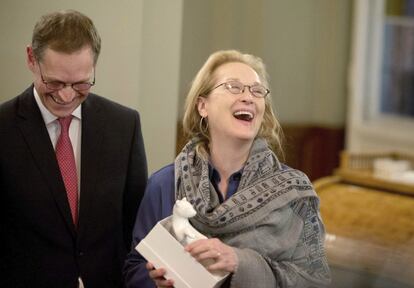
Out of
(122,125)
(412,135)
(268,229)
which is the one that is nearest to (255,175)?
(268,229)

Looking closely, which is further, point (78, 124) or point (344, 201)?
point (344, 201)

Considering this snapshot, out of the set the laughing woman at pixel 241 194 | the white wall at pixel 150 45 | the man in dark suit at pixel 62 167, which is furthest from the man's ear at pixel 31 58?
the laughing woman at pixel 241 194

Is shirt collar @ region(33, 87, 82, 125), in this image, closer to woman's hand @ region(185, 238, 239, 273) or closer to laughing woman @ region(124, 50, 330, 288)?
laughing woman @ region(124, 50, 330, 288)

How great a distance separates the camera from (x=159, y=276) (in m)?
1.49

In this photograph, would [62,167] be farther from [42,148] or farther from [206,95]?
[206,95]

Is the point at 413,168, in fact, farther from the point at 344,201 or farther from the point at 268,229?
the point at 268,229

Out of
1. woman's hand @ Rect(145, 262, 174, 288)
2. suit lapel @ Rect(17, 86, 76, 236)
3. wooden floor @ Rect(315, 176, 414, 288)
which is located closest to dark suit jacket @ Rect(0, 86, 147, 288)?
suit lapel @ Rect(17, 86, 76, 236)

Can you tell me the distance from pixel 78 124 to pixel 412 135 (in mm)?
3846

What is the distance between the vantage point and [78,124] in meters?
1.67

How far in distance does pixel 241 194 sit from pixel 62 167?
422 mm

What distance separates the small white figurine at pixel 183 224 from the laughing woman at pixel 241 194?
6 centimetres

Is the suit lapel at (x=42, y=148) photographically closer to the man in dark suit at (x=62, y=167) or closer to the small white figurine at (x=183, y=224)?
the man in dark suit at (x=62, y=167)

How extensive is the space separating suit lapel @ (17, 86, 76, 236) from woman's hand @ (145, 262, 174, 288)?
231 mm

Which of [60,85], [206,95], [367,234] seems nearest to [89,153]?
[60,85]
